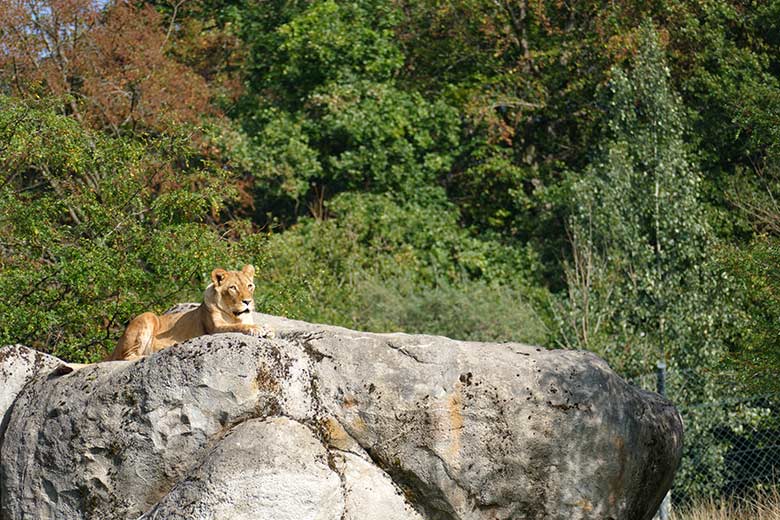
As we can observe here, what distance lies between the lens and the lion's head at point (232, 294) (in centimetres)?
820

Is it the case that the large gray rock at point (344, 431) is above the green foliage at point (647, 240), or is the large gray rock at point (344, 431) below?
above

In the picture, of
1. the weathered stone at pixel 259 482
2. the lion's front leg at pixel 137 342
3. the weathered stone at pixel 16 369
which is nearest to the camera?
the weathered stone at pixel 259 482

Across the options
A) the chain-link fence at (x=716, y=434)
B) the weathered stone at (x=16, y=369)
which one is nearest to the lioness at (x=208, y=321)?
the weathered stone at (x=16, y=369)

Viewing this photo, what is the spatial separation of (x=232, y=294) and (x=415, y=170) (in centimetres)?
1596

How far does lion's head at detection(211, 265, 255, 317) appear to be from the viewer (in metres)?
8.20

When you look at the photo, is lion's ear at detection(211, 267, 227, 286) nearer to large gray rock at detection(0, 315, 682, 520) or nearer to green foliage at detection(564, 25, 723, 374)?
large gray rock at detection(0, 315, 682, 520)

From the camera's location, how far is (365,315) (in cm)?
1933

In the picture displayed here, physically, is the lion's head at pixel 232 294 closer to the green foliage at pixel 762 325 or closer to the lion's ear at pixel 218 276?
the lion's ear at pixel 218 276

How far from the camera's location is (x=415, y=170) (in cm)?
2392

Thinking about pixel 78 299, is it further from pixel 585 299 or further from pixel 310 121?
pixel 310 121

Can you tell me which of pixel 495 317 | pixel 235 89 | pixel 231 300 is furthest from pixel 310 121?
pixel 231 300

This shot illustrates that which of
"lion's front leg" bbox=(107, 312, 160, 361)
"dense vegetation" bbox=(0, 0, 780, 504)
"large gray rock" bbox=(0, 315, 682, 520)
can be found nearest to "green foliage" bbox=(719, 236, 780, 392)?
"dense vegetation" bbox=(0, 0, 780, 504)

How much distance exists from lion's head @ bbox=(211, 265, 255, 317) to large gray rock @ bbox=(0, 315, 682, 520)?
0.40 meters

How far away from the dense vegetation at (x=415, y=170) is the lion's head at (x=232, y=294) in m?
3.77
